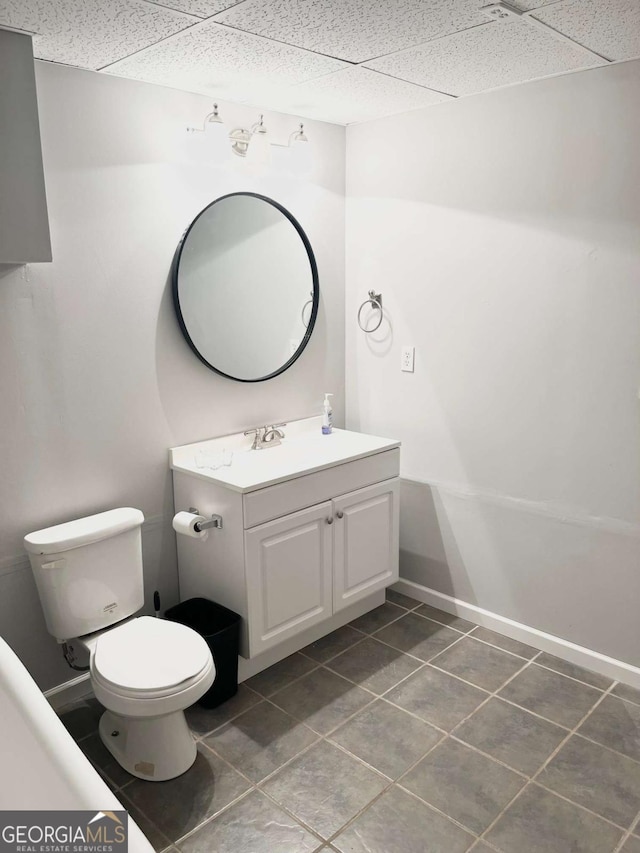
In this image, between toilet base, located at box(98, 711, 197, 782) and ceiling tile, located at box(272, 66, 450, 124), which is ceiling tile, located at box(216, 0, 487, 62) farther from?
toilet base, located at box(98, 711, 197, 782)

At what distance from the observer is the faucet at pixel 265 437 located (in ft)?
9.52

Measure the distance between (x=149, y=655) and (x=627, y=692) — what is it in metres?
1.72

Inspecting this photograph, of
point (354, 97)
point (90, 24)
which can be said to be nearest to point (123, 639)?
point (90, 24)

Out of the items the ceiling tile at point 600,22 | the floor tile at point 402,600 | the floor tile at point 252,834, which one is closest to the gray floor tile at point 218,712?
the floor tile at point 252,834

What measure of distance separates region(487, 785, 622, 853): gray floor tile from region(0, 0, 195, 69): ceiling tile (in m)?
2.36

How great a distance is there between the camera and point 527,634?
280cm

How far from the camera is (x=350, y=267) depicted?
3217 millimetres

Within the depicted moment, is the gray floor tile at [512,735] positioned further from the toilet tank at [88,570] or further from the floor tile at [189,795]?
the toilet tank at [88,570]

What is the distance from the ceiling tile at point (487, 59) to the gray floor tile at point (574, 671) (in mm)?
2178

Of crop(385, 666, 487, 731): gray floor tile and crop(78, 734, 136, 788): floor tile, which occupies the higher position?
crop(385, 666, 487, 731): gray floor tile

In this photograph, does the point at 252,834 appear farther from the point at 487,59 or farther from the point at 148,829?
the point at 487,59

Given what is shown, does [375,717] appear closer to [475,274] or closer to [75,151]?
[475,274]

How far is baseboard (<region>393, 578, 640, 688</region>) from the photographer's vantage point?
2545mm

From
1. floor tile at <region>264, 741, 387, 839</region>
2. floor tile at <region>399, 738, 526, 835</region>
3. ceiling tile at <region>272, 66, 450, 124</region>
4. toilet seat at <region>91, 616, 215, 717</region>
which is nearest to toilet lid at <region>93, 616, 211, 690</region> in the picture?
toilet seat at <region>91, 616, 215, 717</region>
